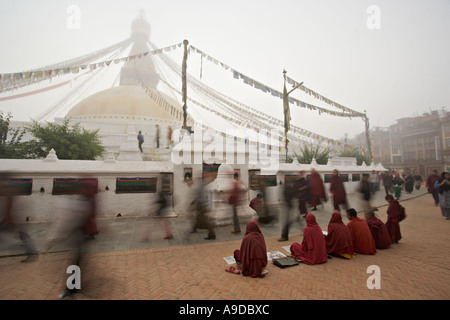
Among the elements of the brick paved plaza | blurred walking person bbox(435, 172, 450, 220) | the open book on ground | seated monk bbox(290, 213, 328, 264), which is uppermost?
blurred walking person bbox(435, 172, 450, 220)

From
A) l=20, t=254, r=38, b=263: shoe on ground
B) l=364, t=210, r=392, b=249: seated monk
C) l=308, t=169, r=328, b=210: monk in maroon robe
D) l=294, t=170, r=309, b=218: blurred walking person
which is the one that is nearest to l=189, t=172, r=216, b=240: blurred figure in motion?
l=294, t=170, r=309, b=218: blurred walking person

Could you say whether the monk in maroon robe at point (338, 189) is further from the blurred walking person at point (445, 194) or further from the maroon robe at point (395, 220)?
the blurred walking person at point (445, 194)

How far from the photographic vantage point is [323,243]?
445 cm

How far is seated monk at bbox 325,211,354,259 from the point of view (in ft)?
Answer: 15.1

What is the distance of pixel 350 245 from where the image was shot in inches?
182

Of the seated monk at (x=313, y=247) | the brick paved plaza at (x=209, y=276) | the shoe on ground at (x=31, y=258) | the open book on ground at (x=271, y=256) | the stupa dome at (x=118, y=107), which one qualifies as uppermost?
the stupa dome at (x=118, y=107)

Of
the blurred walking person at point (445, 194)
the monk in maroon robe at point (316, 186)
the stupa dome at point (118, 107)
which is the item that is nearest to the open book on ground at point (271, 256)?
the monk in maroon robe at point (316, 186)

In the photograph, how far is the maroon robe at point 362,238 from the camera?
4852 millimetres

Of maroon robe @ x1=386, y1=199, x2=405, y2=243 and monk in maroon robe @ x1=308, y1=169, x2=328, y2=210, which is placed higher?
monk in maroon robe @ x1=308, y1=169, x2=328, y2=210

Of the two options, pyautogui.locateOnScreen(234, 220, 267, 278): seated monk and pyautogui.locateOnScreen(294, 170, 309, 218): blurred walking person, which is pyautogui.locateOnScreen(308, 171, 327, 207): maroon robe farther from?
pyautogui.locateOnScreen(234, 220, 267, 278): seated monk

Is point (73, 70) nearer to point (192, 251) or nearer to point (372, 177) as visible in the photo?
point (192, 251)

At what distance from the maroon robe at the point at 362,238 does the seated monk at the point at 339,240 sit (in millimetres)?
353
